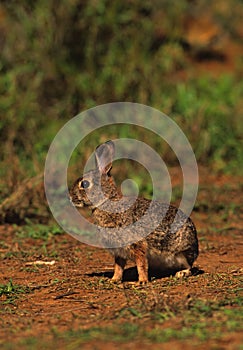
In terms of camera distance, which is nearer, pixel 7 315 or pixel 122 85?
Answer: pixel 7 315

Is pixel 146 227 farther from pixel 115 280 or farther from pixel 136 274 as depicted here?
pixel 136 274

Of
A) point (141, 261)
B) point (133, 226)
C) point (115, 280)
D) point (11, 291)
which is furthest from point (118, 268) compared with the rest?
point (11, 291)

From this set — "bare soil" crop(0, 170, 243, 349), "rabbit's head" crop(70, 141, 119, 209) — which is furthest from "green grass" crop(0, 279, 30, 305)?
"rabbit's head" crop(70, 141, 119, 209)

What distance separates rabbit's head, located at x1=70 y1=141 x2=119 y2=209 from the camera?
575 cm

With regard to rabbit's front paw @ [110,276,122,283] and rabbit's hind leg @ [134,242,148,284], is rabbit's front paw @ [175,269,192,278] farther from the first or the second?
rabbit's front paw @ [110,276,122,283]

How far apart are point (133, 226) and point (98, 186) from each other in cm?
47

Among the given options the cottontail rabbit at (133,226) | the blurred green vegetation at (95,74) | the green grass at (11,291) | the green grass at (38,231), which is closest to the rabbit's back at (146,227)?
the cottontail rabbit at (133,226)

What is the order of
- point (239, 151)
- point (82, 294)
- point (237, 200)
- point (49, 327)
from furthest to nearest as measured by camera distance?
point (239, 151)
point (237, 200)
point (82, 294)
point (49, 327)

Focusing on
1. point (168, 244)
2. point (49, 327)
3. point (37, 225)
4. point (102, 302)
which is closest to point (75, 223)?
point (37, 225)

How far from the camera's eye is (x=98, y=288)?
526 centimetres

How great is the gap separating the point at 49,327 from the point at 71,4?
6.97 metres

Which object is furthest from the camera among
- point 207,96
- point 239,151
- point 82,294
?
point 207,96

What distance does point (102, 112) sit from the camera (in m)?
9.95

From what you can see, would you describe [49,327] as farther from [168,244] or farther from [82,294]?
[168,244]
